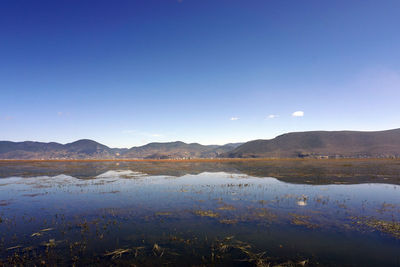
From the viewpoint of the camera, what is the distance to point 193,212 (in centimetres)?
1931

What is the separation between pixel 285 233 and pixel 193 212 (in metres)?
8.55

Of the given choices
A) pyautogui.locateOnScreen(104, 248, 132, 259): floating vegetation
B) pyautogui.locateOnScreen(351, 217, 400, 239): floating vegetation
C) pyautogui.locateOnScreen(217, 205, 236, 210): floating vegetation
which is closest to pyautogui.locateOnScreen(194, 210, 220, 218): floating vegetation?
pyautogui.locateOnScreen(217, 205, 236, 210): floating vegetation

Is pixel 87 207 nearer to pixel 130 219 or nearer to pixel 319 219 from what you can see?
pixel 130 219

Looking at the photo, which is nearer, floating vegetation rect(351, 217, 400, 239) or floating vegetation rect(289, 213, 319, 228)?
floating vegetation rect(351, 217, 400, 239)

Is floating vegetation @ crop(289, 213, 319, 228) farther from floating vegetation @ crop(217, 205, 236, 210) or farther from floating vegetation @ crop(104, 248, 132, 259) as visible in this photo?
floating vegetation @ crop(104, 248, 132, 259)

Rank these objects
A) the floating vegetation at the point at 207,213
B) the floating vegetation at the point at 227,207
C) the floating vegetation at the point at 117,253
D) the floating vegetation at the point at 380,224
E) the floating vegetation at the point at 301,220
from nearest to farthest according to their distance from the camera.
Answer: the floating vegetation at the point at 117,253 → the floating vegetation at the point at 380,224 → the floating vegetation at the point at 301,220 → the floating vegetation at the point at 207,213 → the floating vegetation at the point at 227,207

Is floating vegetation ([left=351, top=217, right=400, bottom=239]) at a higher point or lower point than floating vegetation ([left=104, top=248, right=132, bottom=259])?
lower

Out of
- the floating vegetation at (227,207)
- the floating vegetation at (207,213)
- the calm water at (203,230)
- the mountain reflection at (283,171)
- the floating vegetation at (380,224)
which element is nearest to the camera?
the calm water at (203,230)

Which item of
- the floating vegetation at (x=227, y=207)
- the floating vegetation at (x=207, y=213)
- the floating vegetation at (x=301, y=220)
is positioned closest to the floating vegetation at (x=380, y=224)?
the floating vegetation at (x=301, y=220)

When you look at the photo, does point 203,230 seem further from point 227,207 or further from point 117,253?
point 227,207

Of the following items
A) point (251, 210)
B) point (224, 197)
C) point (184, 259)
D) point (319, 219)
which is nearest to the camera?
point (184, 259)

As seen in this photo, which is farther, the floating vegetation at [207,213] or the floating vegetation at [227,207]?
the floating vegetation at [227,207]

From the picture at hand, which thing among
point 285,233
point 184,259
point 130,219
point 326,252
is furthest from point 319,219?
point 130,219

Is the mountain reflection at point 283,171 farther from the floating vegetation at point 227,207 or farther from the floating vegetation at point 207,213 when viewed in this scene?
the floating vegetation at point 207,213
